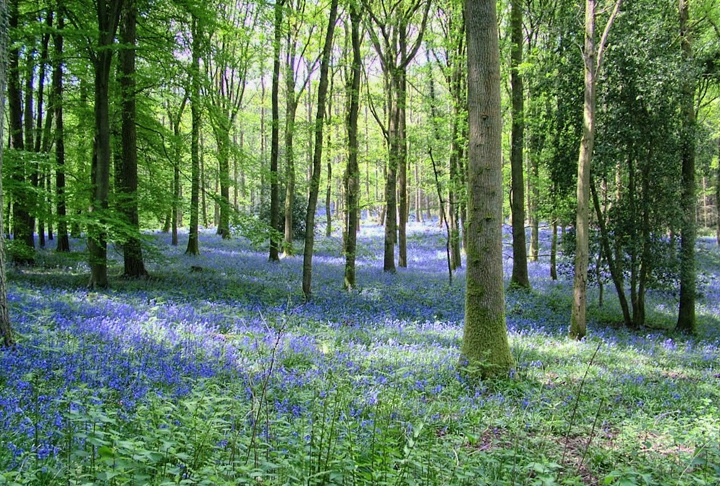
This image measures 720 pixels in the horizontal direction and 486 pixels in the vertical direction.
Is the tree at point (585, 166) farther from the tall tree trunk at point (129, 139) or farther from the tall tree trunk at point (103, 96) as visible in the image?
the tall tree trunk at point (129, 139)

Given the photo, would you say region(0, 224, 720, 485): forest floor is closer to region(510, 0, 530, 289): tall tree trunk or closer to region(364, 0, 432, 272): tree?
region(510, 0, 530, 289): tall tree trunk

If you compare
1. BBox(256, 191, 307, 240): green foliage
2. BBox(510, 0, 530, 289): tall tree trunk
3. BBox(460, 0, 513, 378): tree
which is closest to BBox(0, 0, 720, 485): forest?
BBox(460, 0, 513, 378): tree

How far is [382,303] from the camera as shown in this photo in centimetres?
1254

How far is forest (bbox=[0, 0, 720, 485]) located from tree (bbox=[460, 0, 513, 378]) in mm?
33

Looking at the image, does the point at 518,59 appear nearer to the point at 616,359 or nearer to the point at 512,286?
the point at 512,286

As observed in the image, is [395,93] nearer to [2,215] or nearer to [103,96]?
[103,96]

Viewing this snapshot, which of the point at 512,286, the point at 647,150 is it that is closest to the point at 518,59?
the point at 647,150

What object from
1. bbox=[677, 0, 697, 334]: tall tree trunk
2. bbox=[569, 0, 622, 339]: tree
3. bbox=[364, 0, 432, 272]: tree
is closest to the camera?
bbox=[569, 0, 622, 339]: tree

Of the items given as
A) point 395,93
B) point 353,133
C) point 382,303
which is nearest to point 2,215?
point 382,303

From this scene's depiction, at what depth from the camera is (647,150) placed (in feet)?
40.1

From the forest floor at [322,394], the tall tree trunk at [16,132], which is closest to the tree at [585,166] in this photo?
the forest floor at [322,394]

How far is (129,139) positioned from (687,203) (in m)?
15.8

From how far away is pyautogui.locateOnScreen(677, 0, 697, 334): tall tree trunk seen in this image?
12.1 metres

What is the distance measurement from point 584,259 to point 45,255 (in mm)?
17377
